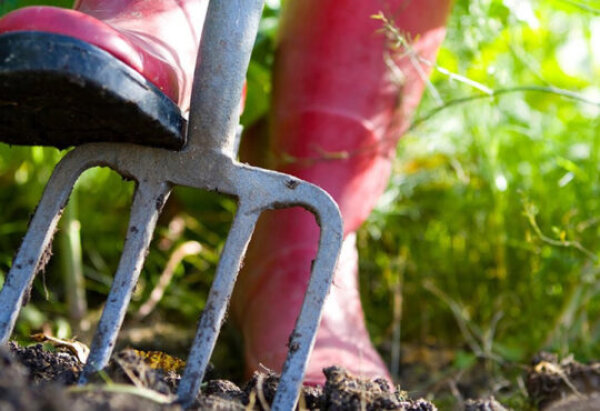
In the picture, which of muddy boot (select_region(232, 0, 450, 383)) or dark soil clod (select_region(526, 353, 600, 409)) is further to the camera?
muddy boot (select_region(232, 0, 450, 383))

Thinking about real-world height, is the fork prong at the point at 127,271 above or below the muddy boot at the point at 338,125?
below

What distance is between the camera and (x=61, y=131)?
100 centimetres

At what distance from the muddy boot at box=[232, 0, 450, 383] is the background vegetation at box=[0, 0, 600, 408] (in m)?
0.11

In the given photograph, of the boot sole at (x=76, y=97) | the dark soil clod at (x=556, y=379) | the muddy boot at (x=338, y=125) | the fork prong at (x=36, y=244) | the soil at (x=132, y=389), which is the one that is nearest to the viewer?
the soil at (x=132, y=389)

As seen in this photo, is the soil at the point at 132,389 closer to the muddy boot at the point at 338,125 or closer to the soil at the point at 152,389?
the soil at the point at 152,389

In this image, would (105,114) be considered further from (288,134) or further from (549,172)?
(549,172)

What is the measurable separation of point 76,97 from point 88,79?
0.03m

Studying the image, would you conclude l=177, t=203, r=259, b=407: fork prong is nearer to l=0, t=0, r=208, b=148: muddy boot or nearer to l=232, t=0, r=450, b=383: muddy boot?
l=0, t=0, r=208, b=148: muddy boot

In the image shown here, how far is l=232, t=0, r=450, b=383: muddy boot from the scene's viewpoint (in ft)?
4.66

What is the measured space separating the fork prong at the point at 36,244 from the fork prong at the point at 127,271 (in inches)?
3.9

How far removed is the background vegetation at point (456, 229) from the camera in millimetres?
1552

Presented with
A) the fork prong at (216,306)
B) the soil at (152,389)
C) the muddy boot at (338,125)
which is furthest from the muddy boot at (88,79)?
the muddy boot at (338,125)

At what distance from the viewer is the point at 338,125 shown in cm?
145

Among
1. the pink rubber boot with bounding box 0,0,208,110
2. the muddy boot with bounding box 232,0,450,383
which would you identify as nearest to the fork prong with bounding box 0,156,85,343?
the pink rubber boot with bounding box 0,0,208,110
